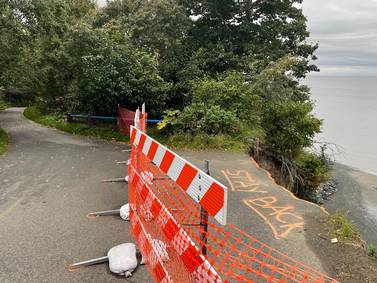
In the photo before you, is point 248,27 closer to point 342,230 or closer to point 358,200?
point 358,200

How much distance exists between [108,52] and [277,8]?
10147 millimetres

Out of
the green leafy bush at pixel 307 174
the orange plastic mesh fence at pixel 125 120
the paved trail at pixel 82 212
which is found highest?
the orange plastic mesh fence at pixel 125 120

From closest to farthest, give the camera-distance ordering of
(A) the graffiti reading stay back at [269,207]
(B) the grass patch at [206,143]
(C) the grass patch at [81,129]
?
1. (A) the graffiti reading stay back at [269,207]
2. (B) the grass patch at [206,143]
3. (C) the grass patch at [81,129]

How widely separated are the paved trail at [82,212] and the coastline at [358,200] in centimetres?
641

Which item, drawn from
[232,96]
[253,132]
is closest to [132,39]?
[232,96]

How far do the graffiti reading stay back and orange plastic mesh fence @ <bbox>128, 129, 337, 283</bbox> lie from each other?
0.70 m

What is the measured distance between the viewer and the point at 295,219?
601 centimetres

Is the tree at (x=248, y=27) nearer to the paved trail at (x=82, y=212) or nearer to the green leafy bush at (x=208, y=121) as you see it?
the green leafy bush at (x=208, y=121)

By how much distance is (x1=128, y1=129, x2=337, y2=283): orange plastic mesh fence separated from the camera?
2756 mm

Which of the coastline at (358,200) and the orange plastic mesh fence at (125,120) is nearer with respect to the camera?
the orange plastic mesh fence at (125,120)

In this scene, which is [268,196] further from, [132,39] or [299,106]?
[132,39]

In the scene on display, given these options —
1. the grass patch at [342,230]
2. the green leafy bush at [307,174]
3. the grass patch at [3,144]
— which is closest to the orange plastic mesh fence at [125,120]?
the grass patch at [3,144]

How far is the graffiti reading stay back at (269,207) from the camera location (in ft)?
18.7

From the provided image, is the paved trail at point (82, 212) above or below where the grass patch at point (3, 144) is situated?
above
